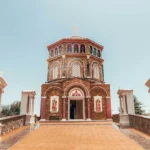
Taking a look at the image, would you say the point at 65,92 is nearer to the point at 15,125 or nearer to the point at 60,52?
the point at 60,52

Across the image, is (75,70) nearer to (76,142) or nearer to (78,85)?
(78,85)

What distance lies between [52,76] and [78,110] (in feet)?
22.6

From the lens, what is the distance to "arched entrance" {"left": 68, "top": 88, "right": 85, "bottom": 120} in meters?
21.5

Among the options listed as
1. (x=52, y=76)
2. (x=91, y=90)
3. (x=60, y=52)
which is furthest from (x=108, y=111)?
(x=60, y=52)

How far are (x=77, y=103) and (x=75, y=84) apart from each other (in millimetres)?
3547

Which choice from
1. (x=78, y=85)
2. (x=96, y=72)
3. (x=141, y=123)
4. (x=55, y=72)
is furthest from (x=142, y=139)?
(x=55, y=72)

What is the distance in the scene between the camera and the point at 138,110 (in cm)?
3123

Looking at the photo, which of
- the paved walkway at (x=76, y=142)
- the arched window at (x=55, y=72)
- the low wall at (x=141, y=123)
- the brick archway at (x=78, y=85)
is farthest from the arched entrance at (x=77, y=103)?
Answer: the paved walkway at (x=76, y=142)

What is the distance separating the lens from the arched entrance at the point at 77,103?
70.4 ft

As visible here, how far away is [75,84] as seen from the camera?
71.5 feet

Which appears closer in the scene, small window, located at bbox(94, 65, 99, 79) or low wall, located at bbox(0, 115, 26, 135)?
low wall, located at bbox(0, 115, 26, 135)

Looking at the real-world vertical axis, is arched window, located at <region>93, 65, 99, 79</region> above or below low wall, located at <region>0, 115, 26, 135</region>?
above

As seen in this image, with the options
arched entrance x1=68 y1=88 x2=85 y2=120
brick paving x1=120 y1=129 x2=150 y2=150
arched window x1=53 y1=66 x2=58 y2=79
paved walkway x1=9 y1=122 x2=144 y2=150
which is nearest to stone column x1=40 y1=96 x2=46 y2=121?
arched entrance x1=68 y1=88 x2=85 y2=120

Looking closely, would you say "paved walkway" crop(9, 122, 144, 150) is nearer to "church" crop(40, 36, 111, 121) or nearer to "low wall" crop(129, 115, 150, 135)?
"low wall" crop(129, 115, 150, 135)
